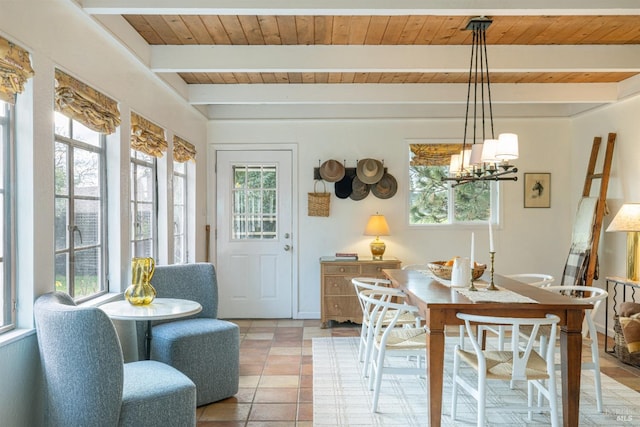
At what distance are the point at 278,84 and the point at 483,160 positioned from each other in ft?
8.06

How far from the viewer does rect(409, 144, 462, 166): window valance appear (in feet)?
18.2

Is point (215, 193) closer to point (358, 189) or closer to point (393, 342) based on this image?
point (358, 189)

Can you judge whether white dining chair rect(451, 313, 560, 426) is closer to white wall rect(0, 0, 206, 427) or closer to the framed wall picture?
white wall rect(0, 0, 206, 427)

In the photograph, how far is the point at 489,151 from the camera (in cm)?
292

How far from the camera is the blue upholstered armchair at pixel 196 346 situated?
304 centimetres

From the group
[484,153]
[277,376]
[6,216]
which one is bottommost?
[277,376]

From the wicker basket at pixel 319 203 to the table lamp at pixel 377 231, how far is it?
53 centimetres

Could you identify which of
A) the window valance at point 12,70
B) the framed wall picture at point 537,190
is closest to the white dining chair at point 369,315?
the window valance at point 12,70

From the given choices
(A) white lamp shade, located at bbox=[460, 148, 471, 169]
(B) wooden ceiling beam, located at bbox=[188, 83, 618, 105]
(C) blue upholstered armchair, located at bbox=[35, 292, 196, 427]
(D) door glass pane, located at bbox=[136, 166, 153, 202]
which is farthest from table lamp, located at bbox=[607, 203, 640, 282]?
(D) door glass pane, located at bbox=[136, 166, 153, 202]

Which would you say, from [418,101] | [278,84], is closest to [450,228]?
[418,101]

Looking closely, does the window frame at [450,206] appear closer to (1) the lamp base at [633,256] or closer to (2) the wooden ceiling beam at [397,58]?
(1) the lamp base at [633,256]

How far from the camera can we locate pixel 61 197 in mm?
2691

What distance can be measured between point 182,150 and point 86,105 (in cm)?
188

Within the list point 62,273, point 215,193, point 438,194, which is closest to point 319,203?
point 215,193
